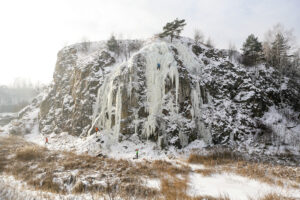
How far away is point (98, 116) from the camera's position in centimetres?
1502

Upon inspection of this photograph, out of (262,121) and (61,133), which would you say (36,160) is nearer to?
(61,133)

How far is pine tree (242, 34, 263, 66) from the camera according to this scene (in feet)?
71.3

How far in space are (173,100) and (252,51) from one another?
20.1 meters

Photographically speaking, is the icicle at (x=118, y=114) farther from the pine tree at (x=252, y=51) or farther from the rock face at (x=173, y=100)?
the pine tree at (x=252, y=51)

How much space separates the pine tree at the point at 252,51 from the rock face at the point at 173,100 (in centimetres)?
289

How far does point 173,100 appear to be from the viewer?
14742mm

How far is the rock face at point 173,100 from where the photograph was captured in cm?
1398

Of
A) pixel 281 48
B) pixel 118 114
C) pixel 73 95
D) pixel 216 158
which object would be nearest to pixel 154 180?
pixel 216 158

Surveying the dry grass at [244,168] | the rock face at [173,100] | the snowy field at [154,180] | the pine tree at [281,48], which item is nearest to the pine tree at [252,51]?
the pine tree at [281,48]

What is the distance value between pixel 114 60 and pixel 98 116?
9921mm

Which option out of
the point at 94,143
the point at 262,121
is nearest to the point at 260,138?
the point at 262,121

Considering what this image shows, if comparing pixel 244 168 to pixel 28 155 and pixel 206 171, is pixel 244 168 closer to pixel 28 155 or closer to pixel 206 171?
pixel 206 171

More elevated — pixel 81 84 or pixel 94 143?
pixel 81 84

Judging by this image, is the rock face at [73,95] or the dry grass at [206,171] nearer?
the dry grass at [206,171]
